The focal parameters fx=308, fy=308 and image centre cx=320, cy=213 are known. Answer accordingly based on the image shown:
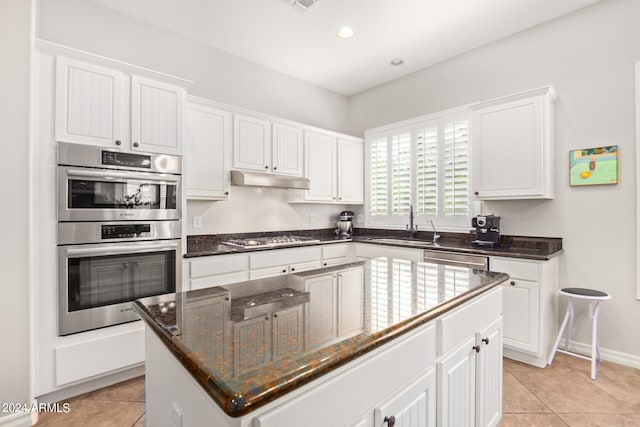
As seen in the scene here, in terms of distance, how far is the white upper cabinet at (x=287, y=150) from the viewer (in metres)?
3.54

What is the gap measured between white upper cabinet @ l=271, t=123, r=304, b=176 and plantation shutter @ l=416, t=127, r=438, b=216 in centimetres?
146

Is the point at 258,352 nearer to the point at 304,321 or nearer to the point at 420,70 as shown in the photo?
Answer: the point at 304,321

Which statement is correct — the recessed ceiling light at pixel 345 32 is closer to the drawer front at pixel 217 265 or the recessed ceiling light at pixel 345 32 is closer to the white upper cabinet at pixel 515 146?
the white upper cabinet at pixel 515 146

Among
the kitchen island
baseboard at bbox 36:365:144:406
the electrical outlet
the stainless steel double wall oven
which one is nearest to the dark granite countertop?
the stainless steel double wall oven

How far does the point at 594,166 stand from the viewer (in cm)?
272

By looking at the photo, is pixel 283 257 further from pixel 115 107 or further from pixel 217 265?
pixel 115 107

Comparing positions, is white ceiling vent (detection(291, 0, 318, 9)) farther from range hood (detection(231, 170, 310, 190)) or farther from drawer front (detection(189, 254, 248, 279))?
drawer front (detection(189, 254, 248, 279))

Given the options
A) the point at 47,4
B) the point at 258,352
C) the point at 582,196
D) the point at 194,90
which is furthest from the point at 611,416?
the point at 47,4

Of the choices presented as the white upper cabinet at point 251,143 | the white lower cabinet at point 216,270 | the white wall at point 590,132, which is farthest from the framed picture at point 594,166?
the white lower cabinet at point 216,270

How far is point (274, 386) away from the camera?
2.06 feet

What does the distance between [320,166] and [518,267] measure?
2421 mm

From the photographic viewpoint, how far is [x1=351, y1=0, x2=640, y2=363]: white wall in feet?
8.51

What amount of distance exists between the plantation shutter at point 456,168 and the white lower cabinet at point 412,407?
2.67m

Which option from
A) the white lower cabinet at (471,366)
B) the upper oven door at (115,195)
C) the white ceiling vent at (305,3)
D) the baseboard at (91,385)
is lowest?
the baseboard at (91,385)
